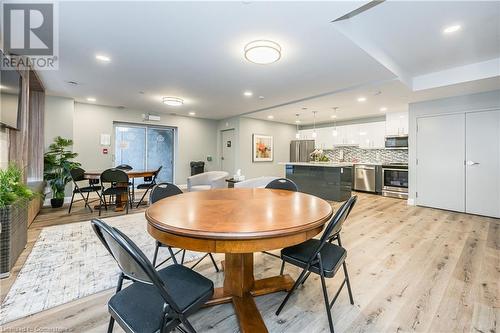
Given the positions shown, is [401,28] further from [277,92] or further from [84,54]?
[84,54]

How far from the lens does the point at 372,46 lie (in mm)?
2963

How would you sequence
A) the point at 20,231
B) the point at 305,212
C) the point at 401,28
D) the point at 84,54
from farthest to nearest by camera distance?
the point at 84,54
the point at 401,28
the point at 20,231
the point at 305,212

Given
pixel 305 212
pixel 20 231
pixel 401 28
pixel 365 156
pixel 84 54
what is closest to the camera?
pixel 305 212

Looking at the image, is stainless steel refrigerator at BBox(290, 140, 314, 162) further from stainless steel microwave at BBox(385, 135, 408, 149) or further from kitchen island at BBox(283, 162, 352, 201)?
stainless steel microwave at BBox(385, 135, 408, 149)

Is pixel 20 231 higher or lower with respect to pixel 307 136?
lower

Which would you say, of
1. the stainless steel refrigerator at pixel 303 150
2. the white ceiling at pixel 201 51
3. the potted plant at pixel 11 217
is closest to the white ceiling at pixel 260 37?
the white ceiling at pixel 201 51

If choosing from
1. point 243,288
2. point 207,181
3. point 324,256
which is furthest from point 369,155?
point 243,288

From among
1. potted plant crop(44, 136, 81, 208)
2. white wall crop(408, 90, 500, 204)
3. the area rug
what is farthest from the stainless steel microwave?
potted plant crop(44, 136, 81, 208)

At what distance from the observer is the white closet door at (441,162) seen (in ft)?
14.7

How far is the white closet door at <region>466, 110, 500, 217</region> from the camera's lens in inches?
161

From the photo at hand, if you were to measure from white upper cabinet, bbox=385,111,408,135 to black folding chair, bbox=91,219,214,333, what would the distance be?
6.98 metres

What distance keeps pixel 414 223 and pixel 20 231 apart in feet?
18.0

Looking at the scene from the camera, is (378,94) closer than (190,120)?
Yes

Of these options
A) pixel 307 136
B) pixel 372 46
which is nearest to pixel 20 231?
pixel 372 46
